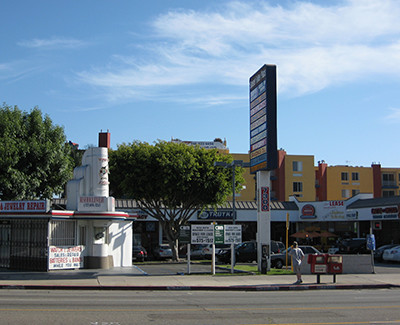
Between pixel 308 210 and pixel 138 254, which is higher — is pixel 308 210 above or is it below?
above

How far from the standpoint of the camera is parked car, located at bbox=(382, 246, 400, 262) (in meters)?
38.4

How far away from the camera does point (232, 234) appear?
26.5 m

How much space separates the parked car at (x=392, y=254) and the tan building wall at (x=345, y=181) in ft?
127

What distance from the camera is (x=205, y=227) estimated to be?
85.8 feet

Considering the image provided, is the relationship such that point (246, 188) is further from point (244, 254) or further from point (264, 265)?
point (264, 265)

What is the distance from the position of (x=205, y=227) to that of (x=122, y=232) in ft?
17.7

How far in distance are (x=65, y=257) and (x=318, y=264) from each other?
12.3 m

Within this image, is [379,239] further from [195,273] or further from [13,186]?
[13,186]

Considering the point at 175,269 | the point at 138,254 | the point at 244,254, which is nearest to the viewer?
the point at 175,269

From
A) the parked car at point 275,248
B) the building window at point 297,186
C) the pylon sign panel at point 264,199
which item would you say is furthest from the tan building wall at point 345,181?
the pylon sign panel at point 264,199

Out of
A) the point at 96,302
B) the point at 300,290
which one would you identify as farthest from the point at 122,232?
the point at 96,302

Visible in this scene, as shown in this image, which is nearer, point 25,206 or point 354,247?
point 25,206

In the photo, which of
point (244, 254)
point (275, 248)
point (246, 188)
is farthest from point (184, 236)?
point (246, 188)

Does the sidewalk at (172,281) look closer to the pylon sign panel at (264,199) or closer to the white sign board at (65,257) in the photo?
the white sign board at (65,257)
